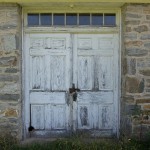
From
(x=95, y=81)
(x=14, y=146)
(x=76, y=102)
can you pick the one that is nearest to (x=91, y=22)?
(x=95, y=81)

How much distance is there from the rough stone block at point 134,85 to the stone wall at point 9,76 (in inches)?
81.8

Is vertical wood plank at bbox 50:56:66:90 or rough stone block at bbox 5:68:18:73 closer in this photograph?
rough stone block at bbox 5:68:18:73

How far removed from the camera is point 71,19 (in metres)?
6.96

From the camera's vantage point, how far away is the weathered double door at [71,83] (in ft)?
22.9

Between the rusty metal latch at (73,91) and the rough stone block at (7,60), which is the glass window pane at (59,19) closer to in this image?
the rough stone block at (7,60)

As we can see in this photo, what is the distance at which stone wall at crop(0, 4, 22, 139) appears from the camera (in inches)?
257

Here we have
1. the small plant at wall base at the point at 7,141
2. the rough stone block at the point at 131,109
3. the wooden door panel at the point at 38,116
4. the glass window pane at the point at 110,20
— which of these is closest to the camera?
the small plant at wall base at the point at 7,141

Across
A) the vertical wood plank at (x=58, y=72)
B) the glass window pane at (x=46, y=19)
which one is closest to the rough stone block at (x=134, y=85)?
the vertical wood plank at (x=58, y=72)

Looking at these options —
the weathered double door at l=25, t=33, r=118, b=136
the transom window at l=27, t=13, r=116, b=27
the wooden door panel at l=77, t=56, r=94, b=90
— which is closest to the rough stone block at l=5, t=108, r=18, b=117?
the weathered double door at l=25, t=33, r=118, b=136

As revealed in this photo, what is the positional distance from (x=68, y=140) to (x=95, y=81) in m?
1.33

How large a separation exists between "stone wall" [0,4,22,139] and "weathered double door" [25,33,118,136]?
46cm

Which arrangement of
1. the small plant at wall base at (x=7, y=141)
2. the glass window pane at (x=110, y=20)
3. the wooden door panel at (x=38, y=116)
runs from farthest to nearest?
the wooden door panel at (x=38, y=116) < the glass window pane at (x=110, y=20) < the small plant at wall base at (x=7, y=141)

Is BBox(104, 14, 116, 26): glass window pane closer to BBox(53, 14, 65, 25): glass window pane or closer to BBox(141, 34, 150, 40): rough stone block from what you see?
BBox(141, 34, 150, 40): rough stone block

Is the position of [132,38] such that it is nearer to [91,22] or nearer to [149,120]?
[91,22]
